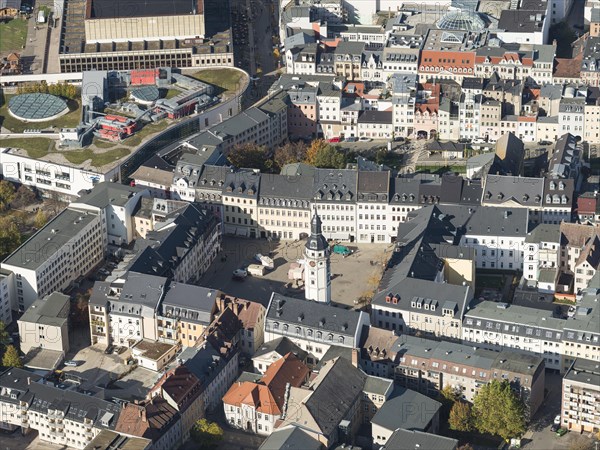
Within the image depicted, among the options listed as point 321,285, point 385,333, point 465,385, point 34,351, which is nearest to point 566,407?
point 465,385

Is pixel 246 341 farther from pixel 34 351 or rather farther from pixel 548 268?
pixel 548 268

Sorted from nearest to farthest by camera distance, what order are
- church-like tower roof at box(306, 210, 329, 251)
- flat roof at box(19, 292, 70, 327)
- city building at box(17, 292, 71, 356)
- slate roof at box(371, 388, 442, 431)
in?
slate roof at box(371, 388, 442, 431) < church-like tower roof at box(306, 210, 329, 251) < city building at box(17, 292, 71, 356) < flat roof at box(19, 292, 70, 327)

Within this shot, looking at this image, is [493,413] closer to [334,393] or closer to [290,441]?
[334,393]

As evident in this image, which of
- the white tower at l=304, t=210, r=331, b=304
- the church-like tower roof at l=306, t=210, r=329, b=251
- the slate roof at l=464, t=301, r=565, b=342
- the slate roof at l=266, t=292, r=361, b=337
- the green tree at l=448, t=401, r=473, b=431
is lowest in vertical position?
the green tree at l=448, t=401, r=473, b=431

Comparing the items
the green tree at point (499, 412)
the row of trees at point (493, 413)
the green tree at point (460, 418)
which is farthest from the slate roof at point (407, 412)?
the green tree at point (499, 412)

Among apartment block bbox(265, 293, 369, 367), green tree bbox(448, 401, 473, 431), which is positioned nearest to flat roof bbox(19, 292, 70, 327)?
apartment block bbox(265, 293, 369, 367)

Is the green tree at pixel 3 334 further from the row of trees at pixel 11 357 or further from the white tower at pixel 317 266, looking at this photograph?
the white tower at pixel 317 266

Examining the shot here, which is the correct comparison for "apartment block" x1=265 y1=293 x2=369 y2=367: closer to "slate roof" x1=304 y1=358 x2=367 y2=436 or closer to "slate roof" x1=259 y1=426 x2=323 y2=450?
"slate roof" x1=304 y1=358 x2=367 y2=436
